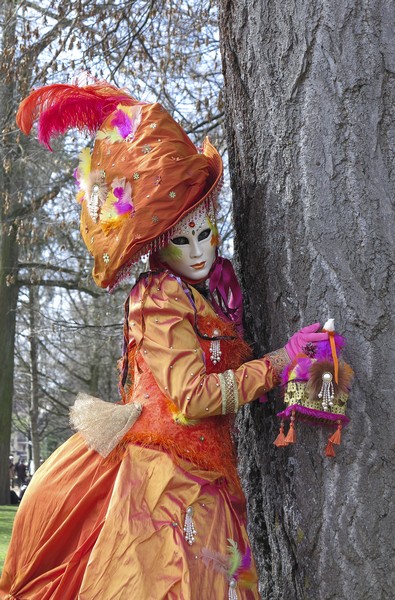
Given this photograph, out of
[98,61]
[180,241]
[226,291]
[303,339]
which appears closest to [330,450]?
[303,339]

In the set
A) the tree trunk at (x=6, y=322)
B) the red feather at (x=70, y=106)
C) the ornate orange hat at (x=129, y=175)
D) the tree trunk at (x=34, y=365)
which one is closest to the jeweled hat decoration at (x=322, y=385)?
the ornate orange hat at (x=129, y=175)

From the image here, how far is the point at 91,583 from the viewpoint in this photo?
2334mm

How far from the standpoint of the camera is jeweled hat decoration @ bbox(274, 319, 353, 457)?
2361mm

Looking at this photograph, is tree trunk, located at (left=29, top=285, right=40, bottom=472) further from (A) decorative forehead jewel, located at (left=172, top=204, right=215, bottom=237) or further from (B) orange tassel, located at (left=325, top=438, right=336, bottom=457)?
(B) orange tassel, located at (left=325, top=438, right=336, bottom=457)

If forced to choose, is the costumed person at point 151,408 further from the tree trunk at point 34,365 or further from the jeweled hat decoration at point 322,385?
the tree trunk at point 34,365

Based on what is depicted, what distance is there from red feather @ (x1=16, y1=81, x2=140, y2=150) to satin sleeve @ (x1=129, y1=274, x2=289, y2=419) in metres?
0.69

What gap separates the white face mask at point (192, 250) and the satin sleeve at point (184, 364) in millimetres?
121

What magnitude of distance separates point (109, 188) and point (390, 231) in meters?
0.94

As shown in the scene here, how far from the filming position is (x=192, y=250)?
2.74 m

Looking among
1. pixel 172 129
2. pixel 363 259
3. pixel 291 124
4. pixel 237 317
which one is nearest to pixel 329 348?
pixel 363 259

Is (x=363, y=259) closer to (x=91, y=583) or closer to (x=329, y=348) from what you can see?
(x=329, y=348)

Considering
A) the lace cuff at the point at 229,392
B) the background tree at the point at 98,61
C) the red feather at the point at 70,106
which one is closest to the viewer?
the lace cuff at the point at 229,392

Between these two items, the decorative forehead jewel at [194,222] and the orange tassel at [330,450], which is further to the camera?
the decorative forehead jewel at [194,222]

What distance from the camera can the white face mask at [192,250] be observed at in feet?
8.95
